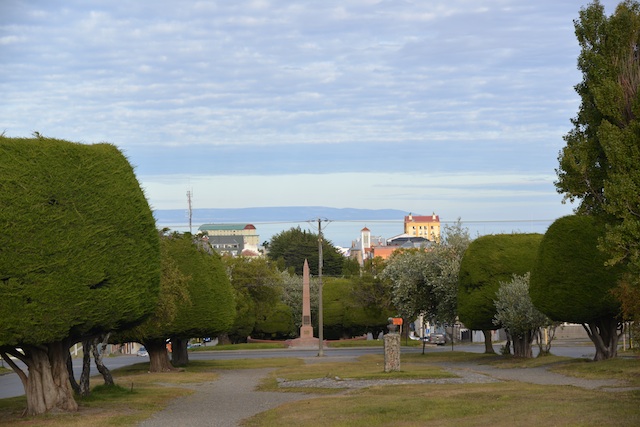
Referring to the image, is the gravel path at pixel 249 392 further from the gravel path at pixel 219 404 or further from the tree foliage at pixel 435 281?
the tree foliage at pixel 435 281

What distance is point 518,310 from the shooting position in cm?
4547

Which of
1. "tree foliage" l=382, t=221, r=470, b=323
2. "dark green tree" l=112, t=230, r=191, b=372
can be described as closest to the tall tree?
"dark green tree" l=112, t=230, r=191, b=372

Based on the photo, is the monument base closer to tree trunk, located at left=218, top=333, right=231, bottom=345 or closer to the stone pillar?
tree trunk, located at left=218, top=333, right=231, bottom=345

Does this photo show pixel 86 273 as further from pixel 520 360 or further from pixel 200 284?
pixel 520 360

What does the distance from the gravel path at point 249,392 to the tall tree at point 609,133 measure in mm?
8140

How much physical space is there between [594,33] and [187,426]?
1279cm

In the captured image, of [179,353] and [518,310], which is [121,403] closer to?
[518,310]

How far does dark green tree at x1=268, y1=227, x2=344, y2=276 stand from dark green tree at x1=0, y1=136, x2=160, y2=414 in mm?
111442

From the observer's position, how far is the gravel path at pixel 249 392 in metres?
24.3

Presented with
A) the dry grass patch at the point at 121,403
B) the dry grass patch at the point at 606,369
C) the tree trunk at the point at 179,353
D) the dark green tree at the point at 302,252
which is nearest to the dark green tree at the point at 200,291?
the dry grass patch at the point at 121,403

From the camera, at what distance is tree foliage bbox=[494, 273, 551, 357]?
4525 cm

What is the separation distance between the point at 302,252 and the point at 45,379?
408 ft

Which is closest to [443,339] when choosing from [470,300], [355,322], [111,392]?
[355,322]

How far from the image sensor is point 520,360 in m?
47.4
